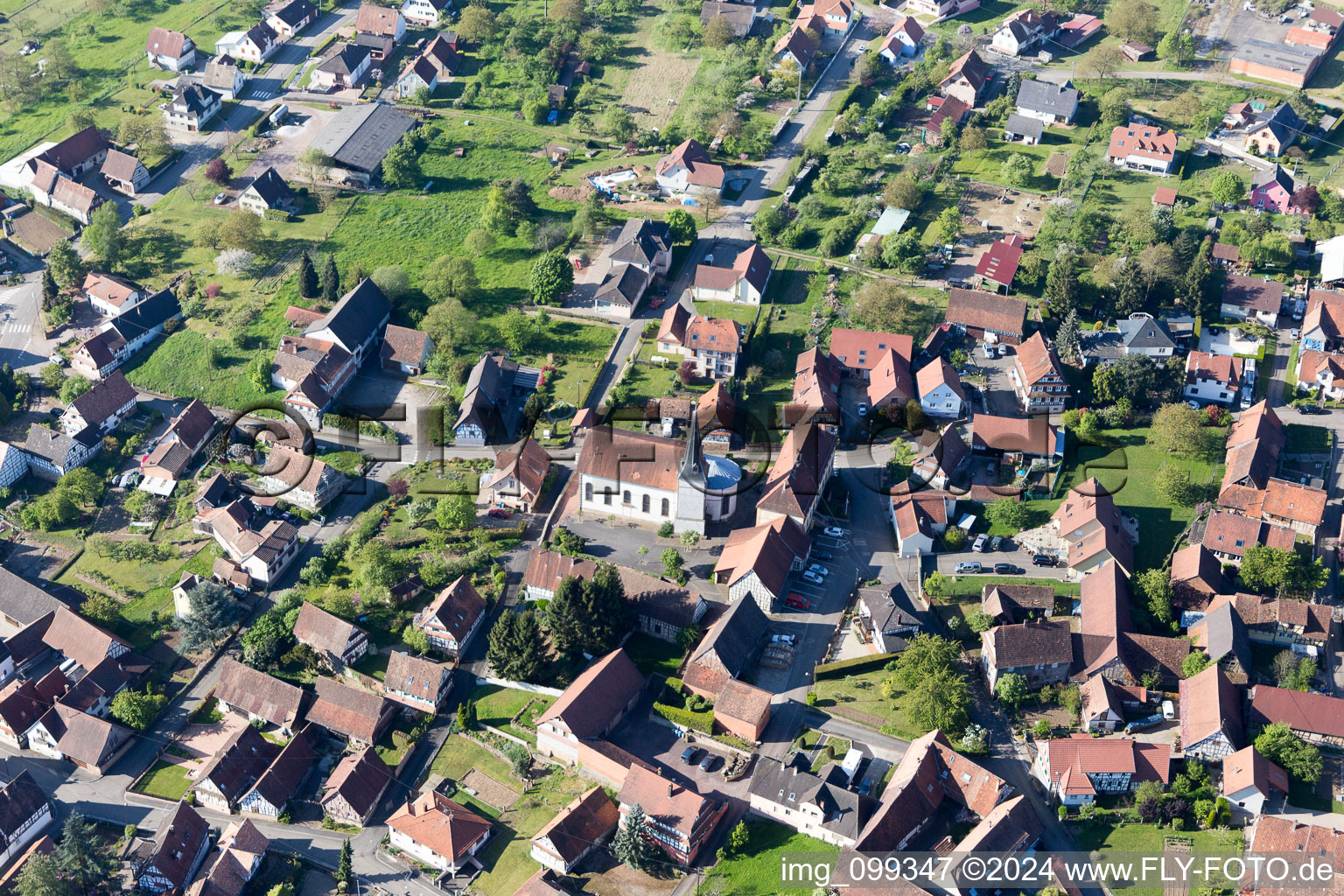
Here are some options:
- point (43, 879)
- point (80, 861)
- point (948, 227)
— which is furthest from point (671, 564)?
point (948, 227)

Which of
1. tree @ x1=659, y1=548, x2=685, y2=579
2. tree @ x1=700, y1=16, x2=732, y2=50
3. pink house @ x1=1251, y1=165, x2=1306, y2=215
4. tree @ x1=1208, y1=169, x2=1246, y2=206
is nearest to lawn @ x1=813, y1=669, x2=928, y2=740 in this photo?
tree @ x1=659, y1=548, x2=685, y2=579

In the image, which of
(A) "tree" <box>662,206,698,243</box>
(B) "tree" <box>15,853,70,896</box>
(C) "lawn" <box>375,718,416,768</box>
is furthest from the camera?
(A) "tree" <box>662,206,698,243</box>

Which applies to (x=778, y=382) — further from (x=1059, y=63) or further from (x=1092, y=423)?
(x=1059, y=63)

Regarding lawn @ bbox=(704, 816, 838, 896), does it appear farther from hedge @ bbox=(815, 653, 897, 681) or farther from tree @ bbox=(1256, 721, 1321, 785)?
tree @ bbox=(1256, 721, 1321, 785)

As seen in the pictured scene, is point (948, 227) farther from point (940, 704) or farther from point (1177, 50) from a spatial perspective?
point (940, 704)

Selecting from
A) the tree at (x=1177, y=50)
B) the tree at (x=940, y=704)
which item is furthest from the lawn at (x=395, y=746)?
the tree at (x=1177, y=50)

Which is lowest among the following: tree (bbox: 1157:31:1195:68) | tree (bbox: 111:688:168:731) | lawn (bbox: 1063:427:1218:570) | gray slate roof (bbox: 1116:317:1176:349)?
tree (bbox: 111:688:168:731)
